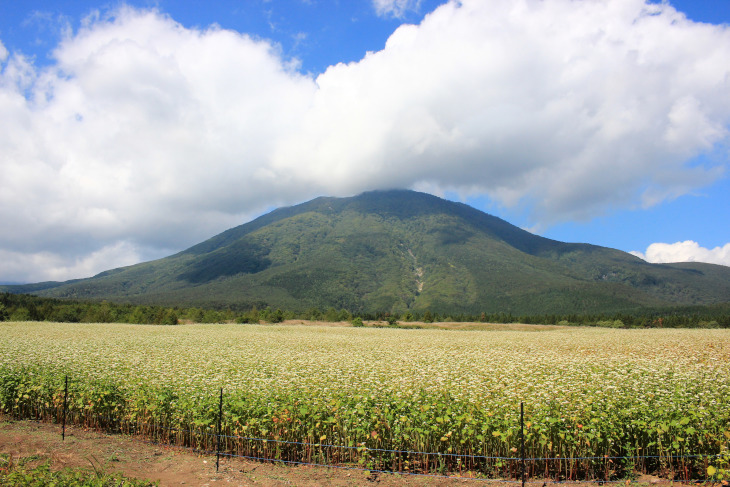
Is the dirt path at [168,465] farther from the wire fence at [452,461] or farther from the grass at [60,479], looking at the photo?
the grass at [60,479]

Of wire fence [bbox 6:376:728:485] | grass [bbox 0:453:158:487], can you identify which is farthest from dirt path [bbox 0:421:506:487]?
grass [bbox 0:453:158:487]

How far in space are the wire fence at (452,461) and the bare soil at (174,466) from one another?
0.26 meters

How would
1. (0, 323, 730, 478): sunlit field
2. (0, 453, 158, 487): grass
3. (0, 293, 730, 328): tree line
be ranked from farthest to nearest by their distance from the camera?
(0, 293, 730, 328): tree line < (0, 323, 730, 478): sunlit field < (0, 453, 158, 487): grass

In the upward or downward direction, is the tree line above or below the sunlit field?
below

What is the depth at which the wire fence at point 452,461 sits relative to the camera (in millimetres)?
10156

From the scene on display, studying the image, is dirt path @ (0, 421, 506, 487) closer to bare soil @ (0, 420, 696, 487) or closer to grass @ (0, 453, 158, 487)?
bare soil @ (0, 420, 696, 487)

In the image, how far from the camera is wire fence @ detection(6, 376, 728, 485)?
10156 millimetres

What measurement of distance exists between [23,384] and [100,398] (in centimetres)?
441

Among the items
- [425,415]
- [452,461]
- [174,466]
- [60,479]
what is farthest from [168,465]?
[452,461]

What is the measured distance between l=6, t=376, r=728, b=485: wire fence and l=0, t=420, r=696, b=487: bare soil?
26cm

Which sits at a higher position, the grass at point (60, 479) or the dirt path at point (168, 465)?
the grass at point (60, 479)

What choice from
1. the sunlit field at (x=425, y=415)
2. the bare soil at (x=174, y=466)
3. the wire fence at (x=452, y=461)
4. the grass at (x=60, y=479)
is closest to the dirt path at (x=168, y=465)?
the bare soil at (x=174, y=466)

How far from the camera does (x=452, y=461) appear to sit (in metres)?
11.1

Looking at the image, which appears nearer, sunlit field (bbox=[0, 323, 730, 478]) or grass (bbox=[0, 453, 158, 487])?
grass (bbox=[0, 453, 158, 487])
